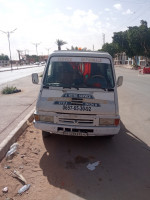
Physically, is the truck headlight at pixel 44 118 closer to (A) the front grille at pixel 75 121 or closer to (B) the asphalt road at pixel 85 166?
(A) the front grille at pixel 75 121

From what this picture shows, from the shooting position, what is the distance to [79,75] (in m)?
4.65

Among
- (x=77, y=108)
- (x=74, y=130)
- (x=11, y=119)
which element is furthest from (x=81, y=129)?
(x=11, y=119)

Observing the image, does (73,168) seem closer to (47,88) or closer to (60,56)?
(47,88)

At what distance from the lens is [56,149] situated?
4.53 meters

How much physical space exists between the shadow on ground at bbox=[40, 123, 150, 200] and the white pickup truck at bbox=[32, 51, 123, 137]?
1.71 feet

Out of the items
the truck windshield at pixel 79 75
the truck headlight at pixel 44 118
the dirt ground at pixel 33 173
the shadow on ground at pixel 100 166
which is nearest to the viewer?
the dirt ground at pixel 33 173

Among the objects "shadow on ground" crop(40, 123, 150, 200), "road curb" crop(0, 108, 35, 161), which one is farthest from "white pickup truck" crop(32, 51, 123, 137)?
"road curb" crop(0, 108, 35, 161)

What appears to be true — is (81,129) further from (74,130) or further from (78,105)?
(78,105)

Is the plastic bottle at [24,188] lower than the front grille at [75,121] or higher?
lower

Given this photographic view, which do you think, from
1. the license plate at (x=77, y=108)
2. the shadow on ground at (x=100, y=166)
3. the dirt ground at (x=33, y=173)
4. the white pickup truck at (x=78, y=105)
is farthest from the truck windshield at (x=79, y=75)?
the dirt ground at (x=33, y=173)

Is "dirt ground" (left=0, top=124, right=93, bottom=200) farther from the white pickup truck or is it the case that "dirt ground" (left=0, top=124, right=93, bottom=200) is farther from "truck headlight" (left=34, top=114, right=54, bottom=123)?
"truck headlight" (left=34, top=114, right=54, bottom=123)

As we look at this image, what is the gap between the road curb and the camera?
13.9 feet

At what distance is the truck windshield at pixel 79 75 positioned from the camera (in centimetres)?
455

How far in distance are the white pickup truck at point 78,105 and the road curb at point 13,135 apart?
0.85m
